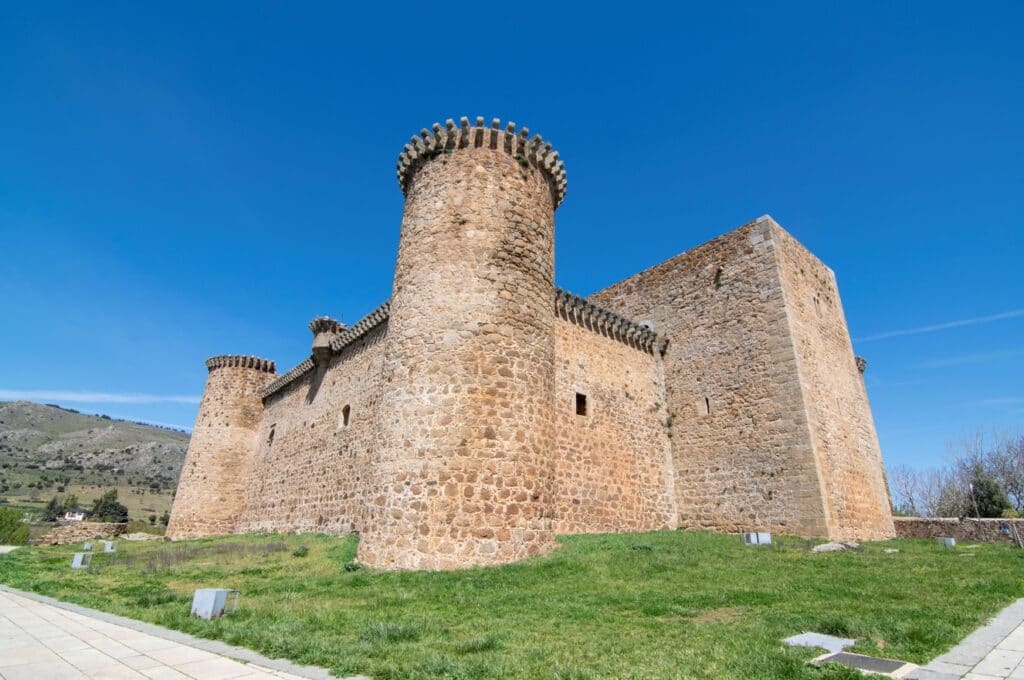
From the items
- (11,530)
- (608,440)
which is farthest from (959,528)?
(11,530)

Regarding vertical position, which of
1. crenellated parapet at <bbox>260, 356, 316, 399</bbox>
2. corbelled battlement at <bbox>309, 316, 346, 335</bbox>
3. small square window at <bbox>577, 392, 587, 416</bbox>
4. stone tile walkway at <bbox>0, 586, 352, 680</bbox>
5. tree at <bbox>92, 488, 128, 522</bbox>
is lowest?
stone tile walkway at <bbox>0, 586, 352, 680</bbox>

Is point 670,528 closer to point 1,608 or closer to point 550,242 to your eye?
point 550,242

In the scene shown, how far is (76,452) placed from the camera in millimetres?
94438

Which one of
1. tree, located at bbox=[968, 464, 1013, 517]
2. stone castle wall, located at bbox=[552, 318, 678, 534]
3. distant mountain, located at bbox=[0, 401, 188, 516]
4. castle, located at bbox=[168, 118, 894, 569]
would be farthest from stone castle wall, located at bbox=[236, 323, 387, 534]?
distant mountain, located at bbox=[0, 401, 188, 516]

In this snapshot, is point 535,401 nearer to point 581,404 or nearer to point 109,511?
point 581,404

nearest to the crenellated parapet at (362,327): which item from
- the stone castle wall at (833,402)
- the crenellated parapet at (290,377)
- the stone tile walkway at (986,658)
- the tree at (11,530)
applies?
the crenellated parapet at (290,377)

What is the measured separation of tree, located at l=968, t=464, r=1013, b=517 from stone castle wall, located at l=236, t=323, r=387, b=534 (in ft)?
118

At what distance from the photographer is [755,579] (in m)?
7.52

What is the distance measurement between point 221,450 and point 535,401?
20.6 m

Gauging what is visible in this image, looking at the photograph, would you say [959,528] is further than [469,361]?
Yes

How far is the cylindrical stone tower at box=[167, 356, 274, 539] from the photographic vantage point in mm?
23484

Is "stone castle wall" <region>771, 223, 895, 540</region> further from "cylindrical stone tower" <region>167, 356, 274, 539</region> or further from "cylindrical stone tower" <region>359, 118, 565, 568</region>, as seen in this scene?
"cylindrical stone tower" <region>167, 356, 274, 539</region>

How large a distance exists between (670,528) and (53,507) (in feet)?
229

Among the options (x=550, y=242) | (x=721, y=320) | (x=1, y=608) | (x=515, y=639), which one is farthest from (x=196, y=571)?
(x=721, y=320)
